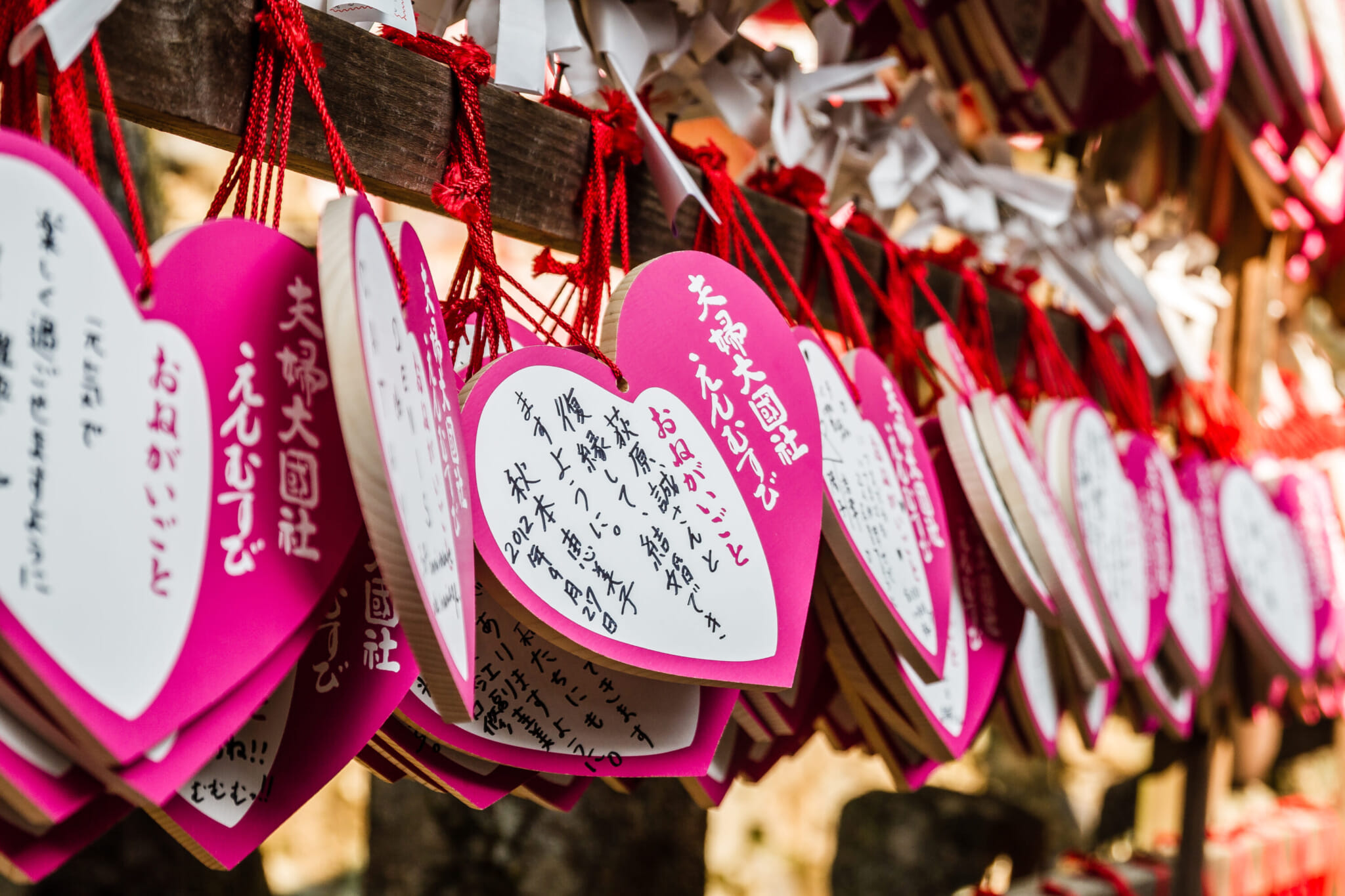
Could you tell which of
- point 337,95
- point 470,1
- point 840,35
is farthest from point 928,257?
point 337,95

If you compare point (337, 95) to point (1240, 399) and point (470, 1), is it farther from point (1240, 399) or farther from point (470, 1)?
point (1240, 399)

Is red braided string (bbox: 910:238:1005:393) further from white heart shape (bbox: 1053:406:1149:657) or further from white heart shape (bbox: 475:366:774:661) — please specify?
white heart shape (bbox: 475:366:774:661)

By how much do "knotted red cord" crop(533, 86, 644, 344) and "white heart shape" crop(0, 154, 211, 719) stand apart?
A: 11.0 inches

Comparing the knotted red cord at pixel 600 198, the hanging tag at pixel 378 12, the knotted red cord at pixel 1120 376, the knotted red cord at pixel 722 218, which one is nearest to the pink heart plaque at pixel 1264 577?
the knotted red cord at pixel 1120 376

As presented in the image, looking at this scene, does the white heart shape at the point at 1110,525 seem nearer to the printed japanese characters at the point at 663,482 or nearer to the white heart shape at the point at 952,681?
the white heart shape at the point at 952,681

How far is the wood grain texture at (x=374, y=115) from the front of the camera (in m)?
0.47

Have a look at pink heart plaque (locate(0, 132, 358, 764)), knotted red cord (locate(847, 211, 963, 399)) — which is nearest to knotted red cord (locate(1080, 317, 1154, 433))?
knotted red cord (locate(847, 211, 963, 399))

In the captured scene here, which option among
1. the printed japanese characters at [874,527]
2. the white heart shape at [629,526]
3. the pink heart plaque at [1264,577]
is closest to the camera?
the white heart shape at [629,526]

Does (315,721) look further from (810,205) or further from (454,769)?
(810,205)

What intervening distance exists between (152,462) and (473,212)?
0.79ft

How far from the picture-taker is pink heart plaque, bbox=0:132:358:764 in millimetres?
326

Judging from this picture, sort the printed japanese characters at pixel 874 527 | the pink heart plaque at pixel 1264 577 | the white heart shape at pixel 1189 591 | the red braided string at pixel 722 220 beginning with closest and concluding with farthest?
the printed japanese characters at pixel 874 527 < the red braided string at pixel 722 220 < the white heart shape at pixel 1189 591 < the pink heart plaque at pixel 1264 577

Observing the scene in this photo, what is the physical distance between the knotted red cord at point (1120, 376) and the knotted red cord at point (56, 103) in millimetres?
1042

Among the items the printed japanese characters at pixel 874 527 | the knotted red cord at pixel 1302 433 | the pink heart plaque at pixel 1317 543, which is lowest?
the knotted red cord at pixel 1302 433
